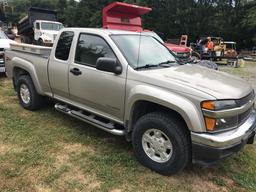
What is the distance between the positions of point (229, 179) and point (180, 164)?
0.77m

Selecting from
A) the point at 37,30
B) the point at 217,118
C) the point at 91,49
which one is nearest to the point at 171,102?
the point at 217,118

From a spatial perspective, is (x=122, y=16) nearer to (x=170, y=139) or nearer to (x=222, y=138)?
(x=170, y=139)

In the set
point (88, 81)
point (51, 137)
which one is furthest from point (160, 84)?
point (51, 137)

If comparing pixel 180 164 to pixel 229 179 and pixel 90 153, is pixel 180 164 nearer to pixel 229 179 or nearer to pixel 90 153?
pixel 229 179

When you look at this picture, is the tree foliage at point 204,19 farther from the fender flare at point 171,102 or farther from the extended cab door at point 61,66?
the fender flare at point 171,102

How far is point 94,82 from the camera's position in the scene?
175 inches

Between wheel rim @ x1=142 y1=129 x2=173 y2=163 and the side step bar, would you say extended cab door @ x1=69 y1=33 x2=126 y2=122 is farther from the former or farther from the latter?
wheel rim @ x1=142 y1=129 x2=173 y2=163

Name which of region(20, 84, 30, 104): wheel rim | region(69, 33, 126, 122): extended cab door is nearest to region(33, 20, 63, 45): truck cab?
region(20, 84, 30, 104): wheel rim

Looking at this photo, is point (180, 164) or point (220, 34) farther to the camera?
point (220, 34)

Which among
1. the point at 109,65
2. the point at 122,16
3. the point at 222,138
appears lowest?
the point at 222,138

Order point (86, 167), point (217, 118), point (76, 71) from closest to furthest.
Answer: point (217, 118)
point (86, 167)
point (76, 71)

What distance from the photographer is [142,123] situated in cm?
389

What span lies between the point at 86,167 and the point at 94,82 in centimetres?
127

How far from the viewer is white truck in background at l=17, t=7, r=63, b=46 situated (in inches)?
892
